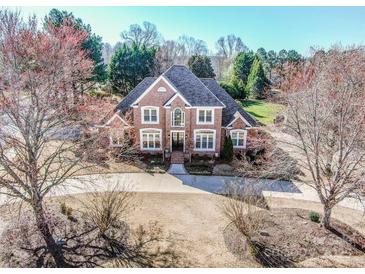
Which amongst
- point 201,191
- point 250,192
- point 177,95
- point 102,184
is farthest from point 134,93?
point 250,192

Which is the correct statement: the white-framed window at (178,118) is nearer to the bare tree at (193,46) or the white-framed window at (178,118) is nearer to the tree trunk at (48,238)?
the tree trunk at (48,238)

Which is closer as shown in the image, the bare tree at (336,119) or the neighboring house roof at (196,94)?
the bare tree at (336,119)

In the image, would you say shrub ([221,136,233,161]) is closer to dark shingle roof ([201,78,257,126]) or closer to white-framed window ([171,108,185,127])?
dark shingle roof ([201,78,257,126])

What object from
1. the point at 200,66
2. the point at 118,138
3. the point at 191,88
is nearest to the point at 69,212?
the point at 118,138

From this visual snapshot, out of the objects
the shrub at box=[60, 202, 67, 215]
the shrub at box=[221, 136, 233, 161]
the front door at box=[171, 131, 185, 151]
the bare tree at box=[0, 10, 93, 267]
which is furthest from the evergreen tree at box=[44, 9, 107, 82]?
the shrub at box=[60, 202, 67, 215]

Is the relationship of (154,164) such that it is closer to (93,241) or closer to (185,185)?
(185,185)

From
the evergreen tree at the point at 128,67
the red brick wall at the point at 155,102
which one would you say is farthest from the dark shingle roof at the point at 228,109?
the evergreen tree at the point at 128,67

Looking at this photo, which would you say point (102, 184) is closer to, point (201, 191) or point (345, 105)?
point (201, 191)
